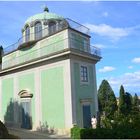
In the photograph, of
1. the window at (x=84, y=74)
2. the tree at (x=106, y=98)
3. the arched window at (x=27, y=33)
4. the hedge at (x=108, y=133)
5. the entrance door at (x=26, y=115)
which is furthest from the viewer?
the tree at (x=106, y=98)

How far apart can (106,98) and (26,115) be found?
1923cm

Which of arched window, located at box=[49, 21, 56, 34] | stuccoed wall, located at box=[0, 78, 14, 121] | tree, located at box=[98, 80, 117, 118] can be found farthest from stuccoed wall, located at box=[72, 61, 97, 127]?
tree, located at box=[98, 80, 117, 118]

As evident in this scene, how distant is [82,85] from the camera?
2453 centimetres

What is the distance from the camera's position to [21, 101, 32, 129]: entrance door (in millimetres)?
26792

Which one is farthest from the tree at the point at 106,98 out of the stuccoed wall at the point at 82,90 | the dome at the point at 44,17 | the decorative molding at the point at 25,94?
the dome at the point at 44,17

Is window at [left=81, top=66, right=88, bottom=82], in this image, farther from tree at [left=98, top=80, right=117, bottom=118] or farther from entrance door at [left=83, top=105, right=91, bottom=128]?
tree at [left=98, top=80, right=117, bottom=118]

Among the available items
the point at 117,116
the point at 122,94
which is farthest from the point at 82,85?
the point at 122,94

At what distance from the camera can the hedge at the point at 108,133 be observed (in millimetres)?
15773

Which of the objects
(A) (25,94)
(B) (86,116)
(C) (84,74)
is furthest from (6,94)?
(B) (86,116)

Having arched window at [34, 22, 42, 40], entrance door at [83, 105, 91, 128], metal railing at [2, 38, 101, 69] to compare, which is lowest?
entrance door at [83, 105, 91, 128]

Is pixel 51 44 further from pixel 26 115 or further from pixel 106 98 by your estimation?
→ pixel 106 98

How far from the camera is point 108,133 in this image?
1669 cm

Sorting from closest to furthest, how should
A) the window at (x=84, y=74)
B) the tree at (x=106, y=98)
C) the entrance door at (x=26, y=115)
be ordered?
the window at (x=84, y=74)
the entrance door at (x=26, y=115)
the tree at (x=106, y=98)

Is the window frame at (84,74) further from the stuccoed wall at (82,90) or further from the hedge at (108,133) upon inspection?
the hedge at (108,133)
